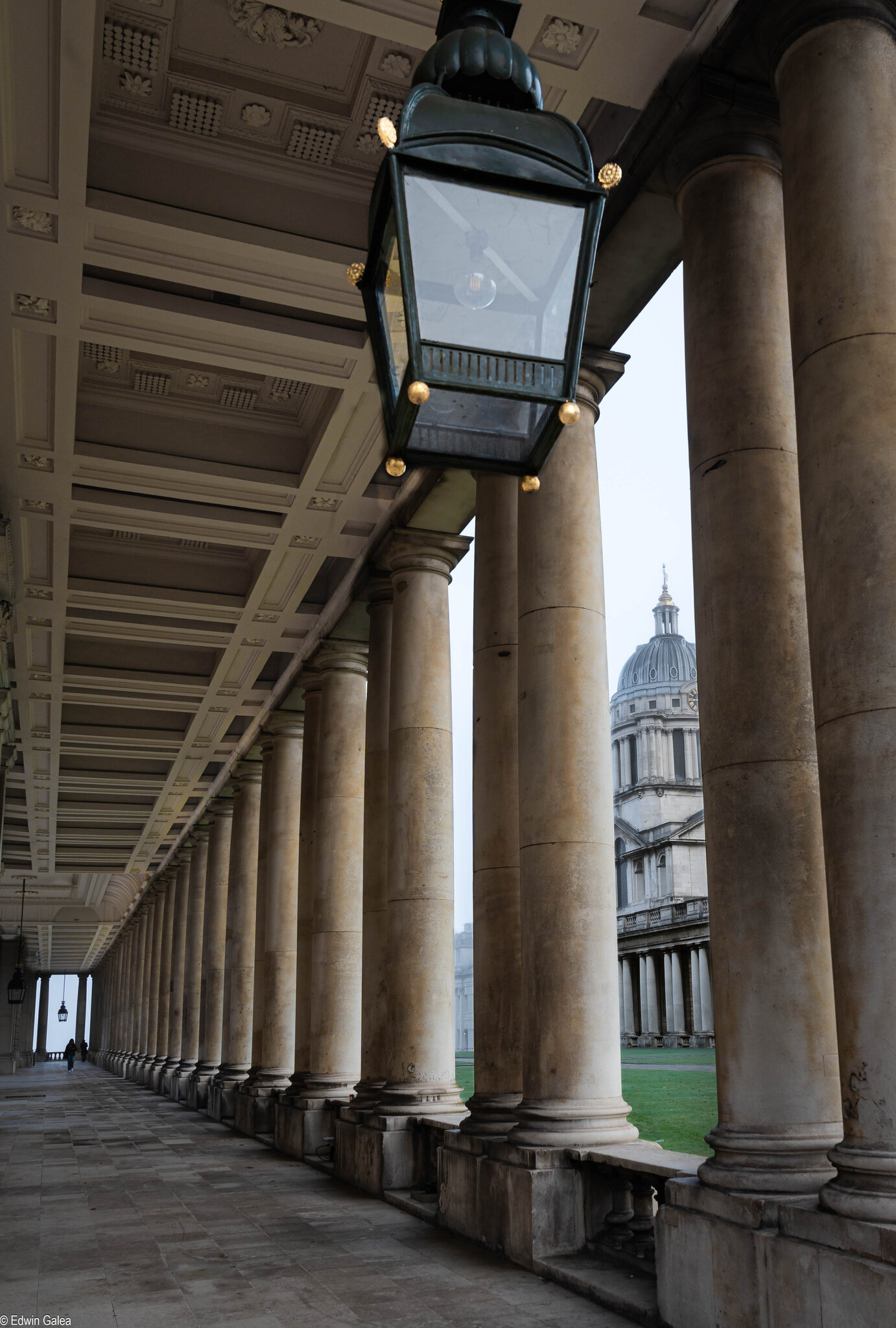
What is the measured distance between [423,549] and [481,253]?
23.9 meters

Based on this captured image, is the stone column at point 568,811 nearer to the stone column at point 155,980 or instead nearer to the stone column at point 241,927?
the stone column at point 241,927

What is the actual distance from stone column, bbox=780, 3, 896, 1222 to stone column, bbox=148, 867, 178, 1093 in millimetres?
78936

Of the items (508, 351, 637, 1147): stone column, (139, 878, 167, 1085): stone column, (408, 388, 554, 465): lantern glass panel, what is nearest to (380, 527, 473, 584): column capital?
(508, 351, 637, 1147): stone column

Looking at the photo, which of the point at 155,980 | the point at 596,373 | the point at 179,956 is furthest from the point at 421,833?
the point at 155,980

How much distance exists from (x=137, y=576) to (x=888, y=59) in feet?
104

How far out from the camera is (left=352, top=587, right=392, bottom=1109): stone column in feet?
104

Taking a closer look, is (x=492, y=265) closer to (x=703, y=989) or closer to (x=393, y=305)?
(x=393, y=305)

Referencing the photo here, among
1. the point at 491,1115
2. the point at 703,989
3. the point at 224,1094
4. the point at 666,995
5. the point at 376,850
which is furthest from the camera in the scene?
the point at 666,995

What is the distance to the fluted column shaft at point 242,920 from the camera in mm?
55531

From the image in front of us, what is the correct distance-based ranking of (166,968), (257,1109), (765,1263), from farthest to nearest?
(166,968) < (257,1109) < (765,1263)

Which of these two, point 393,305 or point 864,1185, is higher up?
point 393,305

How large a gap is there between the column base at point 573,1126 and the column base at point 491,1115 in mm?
1913

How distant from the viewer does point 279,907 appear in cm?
4772

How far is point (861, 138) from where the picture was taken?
1344 cm
